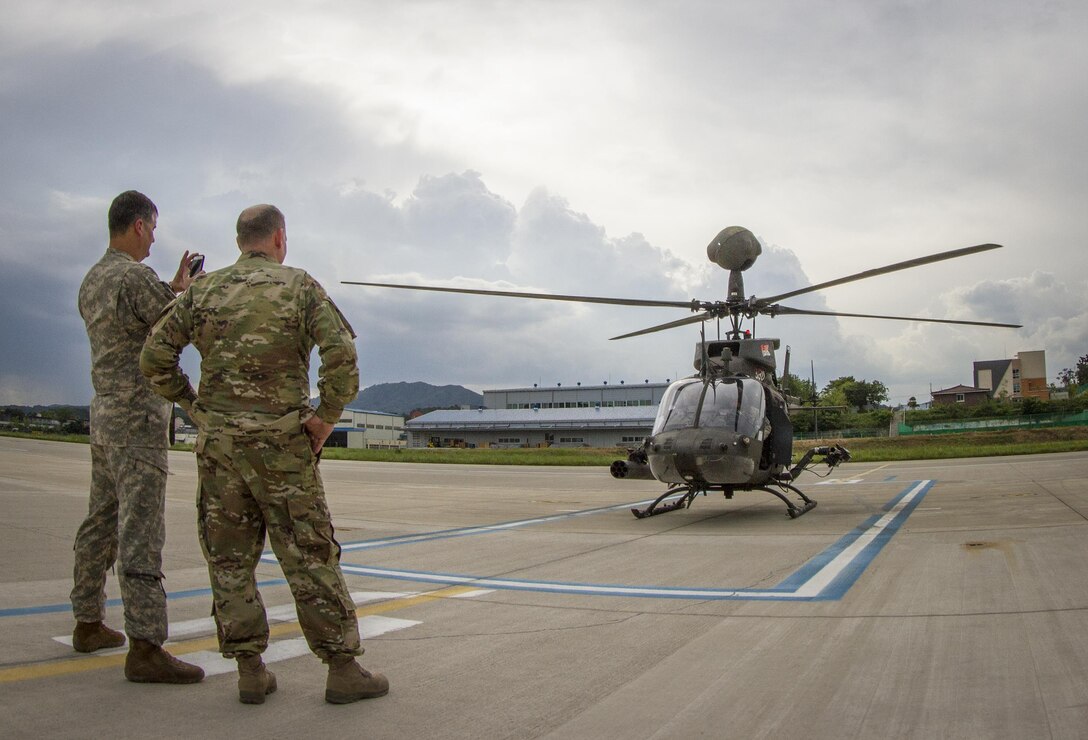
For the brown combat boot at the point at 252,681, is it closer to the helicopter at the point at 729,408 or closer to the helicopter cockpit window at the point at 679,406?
the helicopter at the point at 729,408

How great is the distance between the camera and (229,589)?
10.2ft

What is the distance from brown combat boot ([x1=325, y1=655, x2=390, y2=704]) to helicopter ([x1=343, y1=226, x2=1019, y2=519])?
624cm

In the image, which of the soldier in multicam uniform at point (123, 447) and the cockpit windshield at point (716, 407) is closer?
the soldier in multicam uniform at point (123, 447)

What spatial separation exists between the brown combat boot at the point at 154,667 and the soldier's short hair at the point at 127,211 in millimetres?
2093

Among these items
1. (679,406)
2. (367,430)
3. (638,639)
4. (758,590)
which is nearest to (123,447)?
(638,639)

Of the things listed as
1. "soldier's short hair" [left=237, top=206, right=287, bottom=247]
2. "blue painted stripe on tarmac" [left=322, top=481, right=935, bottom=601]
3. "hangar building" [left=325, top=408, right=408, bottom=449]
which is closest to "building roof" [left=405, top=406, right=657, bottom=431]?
"hangar building" [left=325, top=408, right=408, bottom=449]

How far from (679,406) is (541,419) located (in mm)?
69267

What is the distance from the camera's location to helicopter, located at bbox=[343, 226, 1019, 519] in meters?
9.79

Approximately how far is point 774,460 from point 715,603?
6.47 metres

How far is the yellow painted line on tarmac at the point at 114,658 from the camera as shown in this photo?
132 inches

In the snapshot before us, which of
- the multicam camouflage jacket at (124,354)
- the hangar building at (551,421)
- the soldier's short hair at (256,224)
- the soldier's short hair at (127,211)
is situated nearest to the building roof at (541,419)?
the hangar building at (551,421)

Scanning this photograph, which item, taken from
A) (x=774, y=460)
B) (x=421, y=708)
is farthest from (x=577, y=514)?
(x=421, y=708)

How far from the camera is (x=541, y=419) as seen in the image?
7975 centimetres

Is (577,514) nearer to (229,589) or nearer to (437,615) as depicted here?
(437,615)
